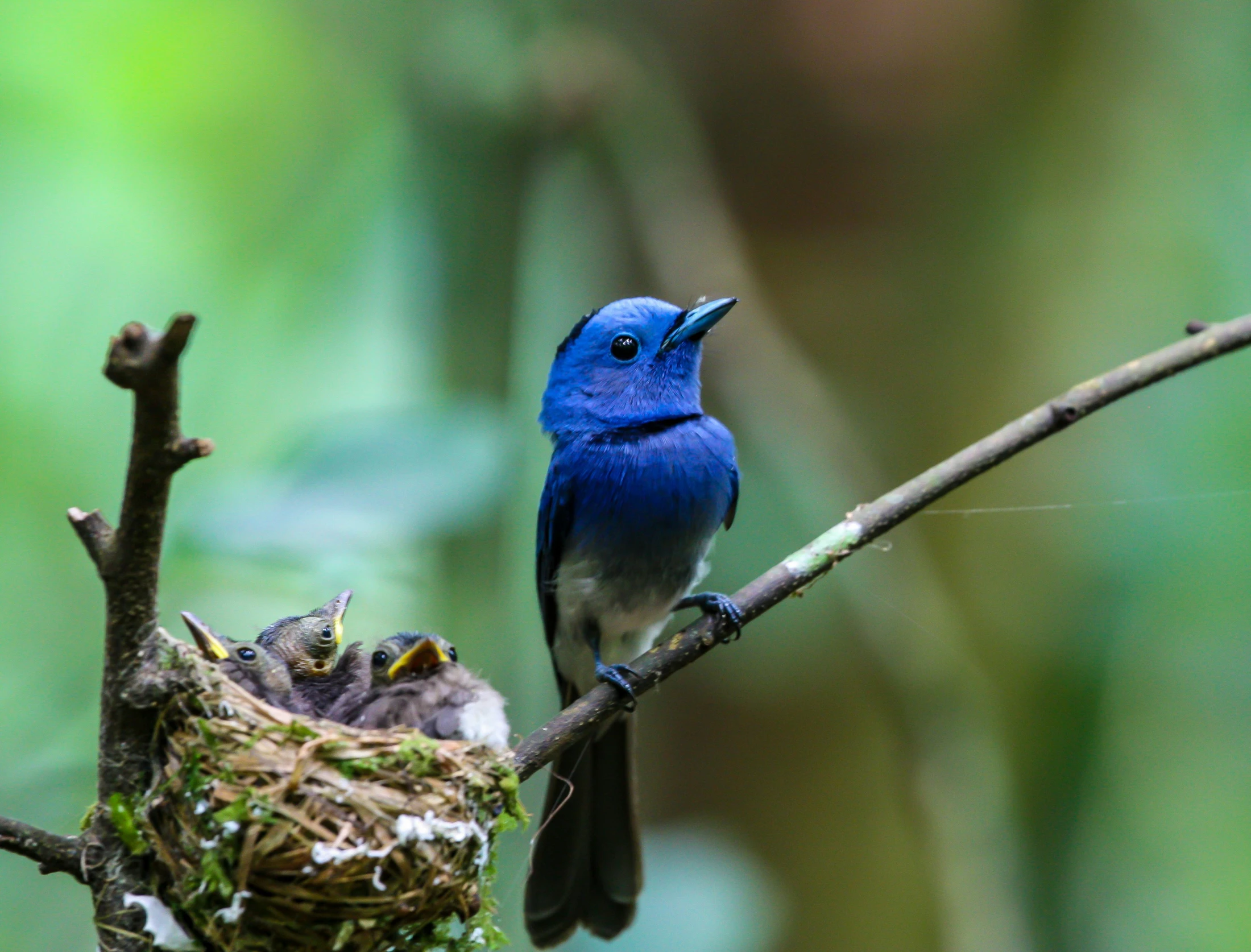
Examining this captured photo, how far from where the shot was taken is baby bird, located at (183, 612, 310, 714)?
2600mm

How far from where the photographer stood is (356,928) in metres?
1.96

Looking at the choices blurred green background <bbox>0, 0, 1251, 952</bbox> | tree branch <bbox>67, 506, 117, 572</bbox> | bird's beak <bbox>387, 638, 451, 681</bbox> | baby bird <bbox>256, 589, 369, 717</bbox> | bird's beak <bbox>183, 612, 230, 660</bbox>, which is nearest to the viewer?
tree branch <bbox>67, 506, 117, 572</bbox>

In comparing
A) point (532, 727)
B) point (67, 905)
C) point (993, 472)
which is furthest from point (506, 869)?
point (993, 472)

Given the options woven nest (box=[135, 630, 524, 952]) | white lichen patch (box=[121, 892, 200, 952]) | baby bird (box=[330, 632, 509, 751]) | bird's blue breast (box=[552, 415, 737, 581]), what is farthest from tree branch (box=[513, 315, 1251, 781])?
white lichen patch (box=[121, 892, 200, 952])

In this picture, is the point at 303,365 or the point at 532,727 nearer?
the point at 532,727

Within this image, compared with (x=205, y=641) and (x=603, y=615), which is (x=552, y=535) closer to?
(x=603, y=615)

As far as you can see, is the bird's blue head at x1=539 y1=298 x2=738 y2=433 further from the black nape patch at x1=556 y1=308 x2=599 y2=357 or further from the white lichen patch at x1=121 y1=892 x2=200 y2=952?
the white lichen patch at x1=121 y1=892 x2=200 y2=952

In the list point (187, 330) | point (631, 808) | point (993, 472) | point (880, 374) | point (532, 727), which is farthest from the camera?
point (993, 472)

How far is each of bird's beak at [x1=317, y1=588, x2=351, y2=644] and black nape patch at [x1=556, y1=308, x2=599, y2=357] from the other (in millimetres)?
940

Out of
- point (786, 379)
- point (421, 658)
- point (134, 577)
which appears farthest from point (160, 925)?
point (786, 379)

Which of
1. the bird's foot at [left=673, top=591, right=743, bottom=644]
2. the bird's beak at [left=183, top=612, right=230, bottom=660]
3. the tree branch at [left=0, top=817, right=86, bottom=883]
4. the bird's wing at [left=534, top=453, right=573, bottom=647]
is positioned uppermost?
the bird's wing at [left=534, top=453, right=573, bottom=647]

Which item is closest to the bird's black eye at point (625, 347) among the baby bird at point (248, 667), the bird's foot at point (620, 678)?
the bird's foot at point (620, 678)

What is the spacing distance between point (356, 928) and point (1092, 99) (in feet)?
14.2

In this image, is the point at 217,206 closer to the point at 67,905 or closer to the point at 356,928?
the point at 67,905
